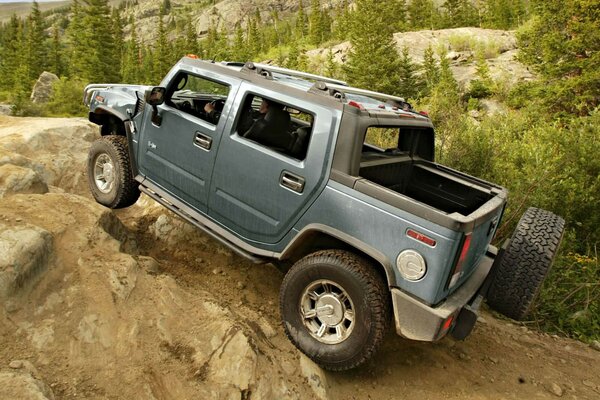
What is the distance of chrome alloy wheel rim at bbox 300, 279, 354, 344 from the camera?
3010 mm

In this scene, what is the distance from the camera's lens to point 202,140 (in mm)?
3748

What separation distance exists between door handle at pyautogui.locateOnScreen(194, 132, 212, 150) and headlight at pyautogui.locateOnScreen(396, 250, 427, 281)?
6.79ft

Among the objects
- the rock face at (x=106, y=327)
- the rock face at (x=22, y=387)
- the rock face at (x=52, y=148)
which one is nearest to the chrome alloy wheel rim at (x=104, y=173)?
the rock face at (x=106, y=327)

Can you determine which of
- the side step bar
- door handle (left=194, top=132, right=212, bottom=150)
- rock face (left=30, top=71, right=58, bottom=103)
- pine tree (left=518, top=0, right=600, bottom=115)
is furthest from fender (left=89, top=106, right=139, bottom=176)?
rock face (left=30, top=71, right=58, bottom=103)

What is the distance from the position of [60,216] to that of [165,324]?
1.52 metres

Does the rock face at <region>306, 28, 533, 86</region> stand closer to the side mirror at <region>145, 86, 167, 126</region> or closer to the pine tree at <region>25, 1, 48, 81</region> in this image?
the side mirror at <region>145, 86, 167, 126</region>

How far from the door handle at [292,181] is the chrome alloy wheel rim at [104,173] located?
2.64m

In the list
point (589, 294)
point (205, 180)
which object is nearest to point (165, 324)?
point (205, 180)

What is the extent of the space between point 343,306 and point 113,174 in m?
3.39

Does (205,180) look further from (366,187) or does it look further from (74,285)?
(366,187)

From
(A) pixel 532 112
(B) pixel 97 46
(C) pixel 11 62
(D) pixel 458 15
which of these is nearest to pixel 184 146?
(A) pixel 532 112

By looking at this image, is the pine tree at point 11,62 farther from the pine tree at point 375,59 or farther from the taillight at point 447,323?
the taillight at point 447,323

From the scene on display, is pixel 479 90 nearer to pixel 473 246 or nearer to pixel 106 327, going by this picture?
pixel 473 246

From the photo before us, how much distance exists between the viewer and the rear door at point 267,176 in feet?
10.2
